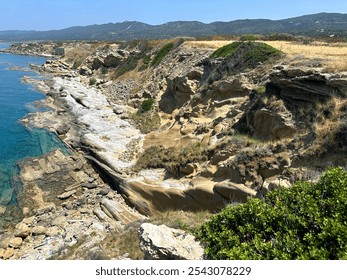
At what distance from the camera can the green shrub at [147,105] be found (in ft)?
123

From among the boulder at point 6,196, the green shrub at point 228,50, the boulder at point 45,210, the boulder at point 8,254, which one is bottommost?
the boulder at point 8,254

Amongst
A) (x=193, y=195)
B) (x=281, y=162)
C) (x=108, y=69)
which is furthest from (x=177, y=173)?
(x=108, y=69)

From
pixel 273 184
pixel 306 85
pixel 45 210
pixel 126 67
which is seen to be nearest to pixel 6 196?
pixel 45 210

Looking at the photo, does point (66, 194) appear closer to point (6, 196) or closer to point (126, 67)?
point (6, 196)

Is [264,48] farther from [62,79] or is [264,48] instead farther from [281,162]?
Answer: [62,79]

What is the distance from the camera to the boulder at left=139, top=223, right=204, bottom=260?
28.3 ft

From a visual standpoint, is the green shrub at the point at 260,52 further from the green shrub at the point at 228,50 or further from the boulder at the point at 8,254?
the boulder at the point at 8,254

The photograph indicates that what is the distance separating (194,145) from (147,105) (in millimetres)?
15957

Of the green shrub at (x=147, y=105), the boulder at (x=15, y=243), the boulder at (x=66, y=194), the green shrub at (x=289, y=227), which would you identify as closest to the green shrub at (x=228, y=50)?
the green shrub at (x=147, y=105)

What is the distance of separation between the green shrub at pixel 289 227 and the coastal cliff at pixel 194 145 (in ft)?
15.5

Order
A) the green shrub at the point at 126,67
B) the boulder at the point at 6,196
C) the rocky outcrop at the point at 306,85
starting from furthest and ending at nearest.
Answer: the green shrub at the point at 126,67 < the boulder at the point at 6,196 < the rocky outcrop at the point at 306,85

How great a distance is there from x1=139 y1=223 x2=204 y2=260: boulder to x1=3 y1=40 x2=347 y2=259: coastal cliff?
17.1 ft

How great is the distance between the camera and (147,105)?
1487 inches

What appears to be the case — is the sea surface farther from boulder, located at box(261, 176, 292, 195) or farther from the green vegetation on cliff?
the green vegetation on cliff
